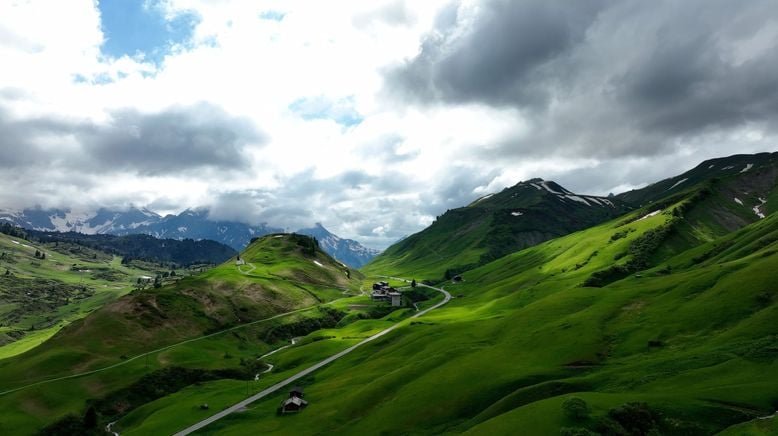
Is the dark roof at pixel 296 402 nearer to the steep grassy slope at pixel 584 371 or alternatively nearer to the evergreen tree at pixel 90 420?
the steep grassy slope at pixel 584 371

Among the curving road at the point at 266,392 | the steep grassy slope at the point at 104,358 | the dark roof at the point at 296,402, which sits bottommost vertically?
the curving road at the point at 266,392

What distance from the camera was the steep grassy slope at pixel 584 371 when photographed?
1988 inches

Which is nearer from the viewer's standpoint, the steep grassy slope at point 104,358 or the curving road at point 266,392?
the curving road at point 266,392

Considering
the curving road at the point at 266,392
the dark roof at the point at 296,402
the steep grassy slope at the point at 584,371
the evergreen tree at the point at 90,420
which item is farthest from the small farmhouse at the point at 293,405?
the evergreen tree at the point at 90,420

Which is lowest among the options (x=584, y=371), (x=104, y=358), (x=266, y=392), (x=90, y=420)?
(x=266, y=392)

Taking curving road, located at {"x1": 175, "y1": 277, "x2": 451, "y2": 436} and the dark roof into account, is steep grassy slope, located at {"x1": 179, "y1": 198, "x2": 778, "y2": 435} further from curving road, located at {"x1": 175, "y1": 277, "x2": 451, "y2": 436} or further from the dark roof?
curving road, located at {"x1": 175, "y1": 277, "x2": 451, "y2": 436}

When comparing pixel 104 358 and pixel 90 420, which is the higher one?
pixel 104 358

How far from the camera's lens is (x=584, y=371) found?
7738 centimetres

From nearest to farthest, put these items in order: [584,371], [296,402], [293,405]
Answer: [584,371] → [293,405] → [296,402]

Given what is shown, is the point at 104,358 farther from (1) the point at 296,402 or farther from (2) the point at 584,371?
(2) the point at 584,371

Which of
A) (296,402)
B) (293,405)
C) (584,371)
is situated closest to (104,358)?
(293,405)

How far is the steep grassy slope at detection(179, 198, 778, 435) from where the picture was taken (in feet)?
166

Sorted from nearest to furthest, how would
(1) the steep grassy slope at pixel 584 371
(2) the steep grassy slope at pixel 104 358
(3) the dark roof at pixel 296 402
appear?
(1) the steep grassy slope at pixel 584 371 → (3) the dark roof at pixel 296 402 → (2) the steep grassy slope at pixel 104 358

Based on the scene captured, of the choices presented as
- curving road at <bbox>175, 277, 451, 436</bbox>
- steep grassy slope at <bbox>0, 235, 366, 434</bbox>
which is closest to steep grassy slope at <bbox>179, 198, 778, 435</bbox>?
curving road at <bbox>175, 277, 451, 436</bbox>
